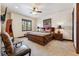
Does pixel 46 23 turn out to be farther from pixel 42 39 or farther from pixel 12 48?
pixel 12 48

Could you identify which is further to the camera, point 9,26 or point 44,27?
point 44,27

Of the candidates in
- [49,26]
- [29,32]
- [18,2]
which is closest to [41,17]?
[49,26]

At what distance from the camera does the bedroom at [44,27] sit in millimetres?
1792

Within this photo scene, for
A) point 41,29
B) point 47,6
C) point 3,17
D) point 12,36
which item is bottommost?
point 12,36

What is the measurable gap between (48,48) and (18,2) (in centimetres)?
103

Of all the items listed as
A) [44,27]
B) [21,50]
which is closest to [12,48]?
[21,50]

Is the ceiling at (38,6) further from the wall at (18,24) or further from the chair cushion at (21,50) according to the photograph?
the chair cushion at (21,50)

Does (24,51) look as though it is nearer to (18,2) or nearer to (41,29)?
(41,29)

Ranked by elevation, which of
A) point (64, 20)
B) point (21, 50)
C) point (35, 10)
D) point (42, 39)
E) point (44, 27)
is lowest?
point (21, 50)

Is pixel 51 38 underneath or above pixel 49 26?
underneath

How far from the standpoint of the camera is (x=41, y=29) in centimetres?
191

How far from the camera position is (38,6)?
184 cm

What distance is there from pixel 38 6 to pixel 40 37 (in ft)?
1.91

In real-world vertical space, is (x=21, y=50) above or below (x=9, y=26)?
below
